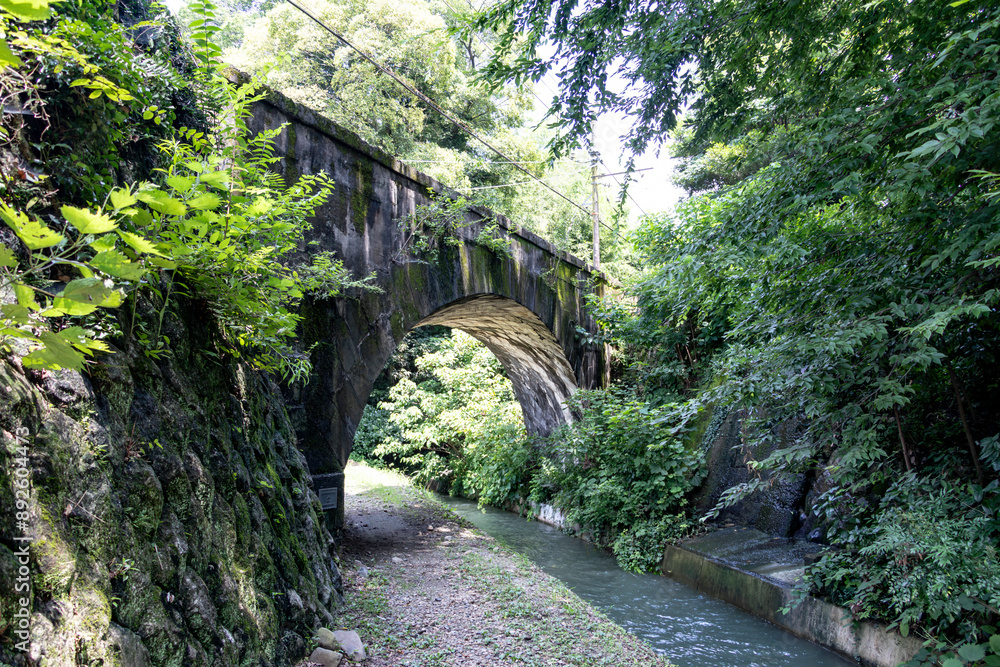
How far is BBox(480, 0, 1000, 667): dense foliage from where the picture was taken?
111 inches

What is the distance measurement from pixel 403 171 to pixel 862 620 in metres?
5.15

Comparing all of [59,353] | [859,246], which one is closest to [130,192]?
[59,353]

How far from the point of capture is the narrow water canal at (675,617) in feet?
13.1

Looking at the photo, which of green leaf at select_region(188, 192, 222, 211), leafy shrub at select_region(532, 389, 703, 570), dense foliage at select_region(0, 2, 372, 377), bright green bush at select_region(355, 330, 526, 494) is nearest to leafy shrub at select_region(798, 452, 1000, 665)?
leafy shrub at select_region(532, 389, 703, 570)

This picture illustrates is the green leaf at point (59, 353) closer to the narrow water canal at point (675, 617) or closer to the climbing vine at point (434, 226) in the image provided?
the narrow water canal at point (675, 617)

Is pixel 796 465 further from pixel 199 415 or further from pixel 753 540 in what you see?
pixel 199 415

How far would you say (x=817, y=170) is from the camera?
3.03 meters

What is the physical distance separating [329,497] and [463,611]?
155 cm

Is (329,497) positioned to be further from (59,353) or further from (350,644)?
(59,353)

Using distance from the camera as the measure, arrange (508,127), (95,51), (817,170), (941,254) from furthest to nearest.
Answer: (508,127), (817,170), (941,254), (95,51)

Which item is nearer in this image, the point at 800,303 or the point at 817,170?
the point at 817,170

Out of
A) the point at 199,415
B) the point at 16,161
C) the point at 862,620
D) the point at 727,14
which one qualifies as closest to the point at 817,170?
the point at 727,14

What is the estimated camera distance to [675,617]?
186 inches

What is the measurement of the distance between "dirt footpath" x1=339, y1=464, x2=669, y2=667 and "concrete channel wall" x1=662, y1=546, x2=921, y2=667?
1.51m
